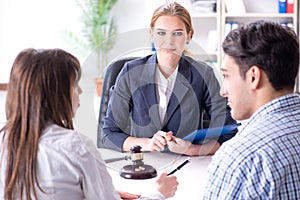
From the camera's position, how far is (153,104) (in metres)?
2.16

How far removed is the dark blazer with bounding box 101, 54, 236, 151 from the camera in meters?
2.16

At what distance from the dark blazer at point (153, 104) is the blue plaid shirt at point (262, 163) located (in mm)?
950

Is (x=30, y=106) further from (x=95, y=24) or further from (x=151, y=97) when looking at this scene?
(x=95, y=24)

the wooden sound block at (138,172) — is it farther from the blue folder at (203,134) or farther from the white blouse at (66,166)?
the white blouse at (66,166)

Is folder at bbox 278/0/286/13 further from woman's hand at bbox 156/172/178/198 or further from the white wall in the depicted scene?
woman's hand at bbox 156/172/178/198

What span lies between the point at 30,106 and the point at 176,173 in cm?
78

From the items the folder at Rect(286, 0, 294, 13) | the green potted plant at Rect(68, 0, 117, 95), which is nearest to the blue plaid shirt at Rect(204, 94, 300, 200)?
the folder at Rect(286, 0, 294, 13)

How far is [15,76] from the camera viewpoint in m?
1.30

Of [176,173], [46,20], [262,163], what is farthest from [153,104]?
[46,20]

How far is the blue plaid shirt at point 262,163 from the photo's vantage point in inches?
43.2

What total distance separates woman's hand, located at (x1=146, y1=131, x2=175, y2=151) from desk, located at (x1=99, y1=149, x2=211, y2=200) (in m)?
0.04

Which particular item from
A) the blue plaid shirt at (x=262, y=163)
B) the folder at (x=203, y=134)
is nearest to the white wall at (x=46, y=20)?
the folder at (x=203, y=134)

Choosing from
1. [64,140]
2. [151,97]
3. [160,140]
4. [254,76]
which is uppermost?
[254,76]

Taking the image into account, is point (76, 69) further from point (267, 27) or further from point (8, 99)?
point (267, 27)
